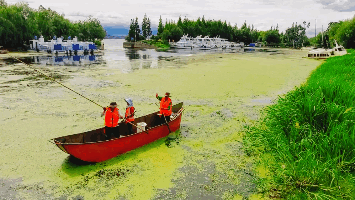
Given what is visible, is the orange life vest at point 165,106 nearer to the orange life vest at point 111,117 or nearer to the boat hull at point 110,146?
the boat hull at point 110,146

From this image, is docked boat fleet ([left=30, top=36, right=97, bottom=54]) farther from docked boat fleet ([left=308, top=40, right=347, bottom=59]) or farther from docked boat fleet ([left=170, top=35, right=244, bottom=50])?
docked boat fleet ([left=308, top=40, right=347, bottom=59])

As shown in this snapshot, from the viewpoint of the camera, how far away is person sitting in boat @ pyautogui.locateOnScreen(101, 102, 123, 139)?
779 cm

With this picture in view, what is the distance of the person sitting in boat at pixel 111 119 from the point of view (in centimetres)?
779

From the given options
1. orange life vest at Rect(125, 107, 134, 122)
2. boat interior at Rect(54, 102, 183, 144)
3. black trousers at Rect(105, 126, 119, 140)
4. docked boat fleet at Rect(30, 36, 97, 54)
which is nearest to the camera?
boat interior at Rect(54, 102, 183, 144)

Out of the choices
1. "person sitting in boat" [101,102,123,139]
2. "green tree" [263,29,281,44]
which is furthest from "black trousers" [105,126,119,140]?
"green tree" [263,29,281,44]

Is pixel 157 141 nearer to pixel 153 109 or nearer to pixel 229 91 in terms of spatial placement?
pixel 153 109

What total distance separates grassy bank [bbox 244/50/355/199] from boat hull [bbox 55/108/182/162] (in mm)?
3177

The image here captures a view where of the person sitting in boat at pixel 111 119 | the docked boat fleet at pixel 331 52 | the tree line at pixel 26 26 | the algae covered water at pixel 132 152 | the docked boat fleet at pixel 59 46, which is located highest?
the tree line at pixel 26 26

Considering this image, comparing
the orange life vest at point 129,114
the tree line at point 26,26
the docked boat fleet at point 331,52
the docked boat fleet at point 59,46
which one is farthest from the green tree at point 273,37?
the orange life vest at point 129,114

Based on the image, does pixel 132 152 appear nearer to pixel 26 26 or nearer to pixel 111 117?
pixel 111 117

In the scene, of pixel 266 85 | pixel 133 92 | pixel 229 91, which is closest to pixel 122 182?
pixel 133 92

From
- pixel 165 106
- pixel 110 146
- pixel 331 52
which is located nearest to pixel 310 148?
pixel 165 106

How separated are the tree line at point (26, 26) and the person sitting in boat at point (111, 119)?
44753 mm

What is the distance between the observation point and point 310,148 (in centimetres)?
666
